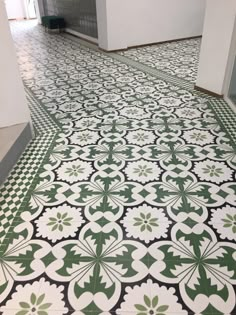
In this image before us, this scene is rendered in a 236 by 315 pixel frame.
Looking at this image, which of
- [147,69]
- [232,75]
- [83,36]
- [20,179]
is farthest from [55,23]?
[20,179]

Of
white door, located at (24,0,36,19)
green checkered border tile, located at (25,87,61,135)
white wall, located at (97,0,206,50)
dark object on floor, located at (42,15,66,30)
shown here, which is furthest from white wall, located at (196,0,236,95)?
white door, located at (24,0,36,19)

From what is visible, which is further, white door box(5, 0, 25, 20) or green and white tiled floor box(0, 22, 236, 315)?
white door box(5, 0, 25, 20)

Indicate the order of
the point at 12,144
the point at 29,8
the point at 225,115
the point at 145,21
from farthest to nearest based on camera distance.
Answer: the point at 29,8 → the point at 145,21 → the point at 225,115 → the point at 12,144

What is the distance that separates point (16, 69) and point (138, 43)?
3942 mm

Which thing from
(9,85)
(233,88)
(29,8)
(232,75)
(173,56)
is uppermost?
(9,85)

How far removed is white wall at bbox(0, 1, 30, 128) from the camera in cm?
215

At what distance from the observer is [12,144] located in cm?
221

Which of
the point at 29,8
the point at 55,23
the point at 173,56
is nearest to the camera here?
the point at 173,56

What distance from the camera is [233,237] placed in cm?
157

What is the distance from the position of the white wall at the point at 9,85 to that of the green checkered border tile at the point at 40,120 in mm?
Result: 265

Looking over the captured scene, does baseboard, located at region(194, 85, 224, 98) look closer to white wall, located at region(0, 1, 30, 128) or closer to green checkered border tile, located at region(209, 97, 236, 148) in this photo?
green checkered border tile, located at region(209, 97, 236, 148)

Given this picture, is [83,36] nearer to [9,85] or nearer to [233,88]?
[233,88]

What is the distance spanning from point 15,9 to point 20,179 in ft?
36.0

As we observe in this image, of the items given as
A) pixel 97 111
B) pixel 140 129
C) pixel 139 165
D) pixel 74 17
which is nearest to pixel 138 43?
pixel 74 17
